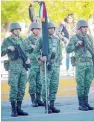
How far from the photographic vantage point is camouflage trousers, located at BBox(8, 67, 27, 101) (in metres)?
7.36

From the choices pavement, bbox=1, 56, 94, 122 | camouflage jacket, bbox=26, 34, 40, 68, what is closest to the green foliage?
pavement, bbox=1, 56, 94, 122

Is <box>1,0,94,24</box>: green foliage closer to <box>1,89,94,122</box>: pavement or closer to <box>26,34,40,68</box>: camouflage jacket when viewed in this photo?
<box>26,34,40,68</box>: camouflage jacket

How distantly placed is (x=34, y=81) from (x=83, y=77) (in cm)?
115

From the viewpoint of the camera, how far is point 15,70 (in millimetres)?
7383

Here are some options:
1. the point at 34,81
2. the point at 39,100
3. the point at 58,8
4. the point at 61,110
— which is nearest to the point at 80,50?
the point at 61,110

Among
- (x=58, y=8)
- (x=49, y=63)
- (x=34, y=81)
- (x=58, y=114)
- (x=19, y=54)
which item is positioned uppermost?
(x=58, y=8)

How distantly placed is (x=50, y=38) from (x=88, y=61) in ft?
2.64

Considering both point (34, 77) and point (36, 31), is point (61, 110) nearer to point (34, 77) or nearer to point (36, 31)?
point (34, 77)

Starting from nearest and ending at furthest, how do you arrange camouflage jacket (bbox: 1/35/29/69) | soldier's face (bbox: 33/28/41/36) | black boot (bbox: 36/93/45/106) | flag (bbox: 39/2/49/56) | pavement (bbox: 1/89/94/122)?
pavement (bbox: 1/89/94/122) → camouflage jacket (bbox: 1/35/29/69) → flag (bbox: 39/2/49/56) → soldier's face (bbox: 33/28/41/36) → black boot (bbox: 36/93/45/106)

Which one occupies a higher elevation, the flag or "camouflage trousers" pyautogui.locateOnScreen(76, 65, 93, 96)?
the flag

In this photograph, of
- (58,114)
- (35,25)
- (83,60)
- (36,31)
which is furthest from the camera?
(36,31)

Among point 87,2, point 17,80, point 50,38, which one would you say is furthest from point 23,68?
point 87,2

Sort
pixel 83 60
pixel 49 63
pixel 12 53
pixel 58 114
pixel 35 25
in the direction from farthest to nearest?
pixel 35 25, pixel 83 60, pixel 49 63, pixel 58 114, pixel 12 53

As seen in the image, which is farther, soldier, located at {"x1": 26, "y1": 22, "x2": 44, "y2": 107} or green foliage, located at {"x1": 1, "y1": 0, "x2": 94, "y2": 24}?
green foliage, located at {"x1": 1, "y1": 0, "x2": 94, "y2": 24}
